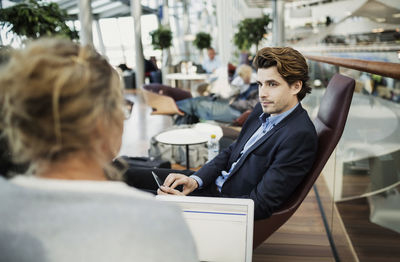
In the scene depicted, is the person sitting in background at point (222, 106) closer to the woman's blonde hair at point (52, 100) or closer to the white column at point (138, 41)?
the woman's blonde hair at point (52, 100)

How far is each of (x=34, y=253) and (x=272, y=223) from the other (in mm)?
1228

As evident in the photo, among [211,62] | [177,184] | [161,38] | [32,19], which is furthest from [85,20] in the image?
[177,184]

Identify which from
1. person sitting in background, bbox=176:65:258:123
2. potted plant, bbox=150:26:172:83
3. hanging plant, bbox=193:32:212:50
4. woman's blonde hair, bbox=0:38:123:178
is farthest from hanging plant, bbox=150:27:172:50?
woman's blonde hair, bbox=0:38:123:178

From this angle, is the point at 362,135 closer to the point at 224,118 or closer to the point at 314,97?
the point at 314,97

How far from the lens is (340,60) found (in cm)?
226

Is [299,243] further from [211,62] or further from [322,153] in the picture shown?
[211,62]

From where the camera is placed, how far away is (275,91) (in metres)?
1.75

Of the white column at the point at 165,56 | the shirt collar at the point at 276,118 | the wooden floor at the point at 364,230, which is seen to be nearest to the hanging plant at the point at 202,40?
the white column at the point at 165,56

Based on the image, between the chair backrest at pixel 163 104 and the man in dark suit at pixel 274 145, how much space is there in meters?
3.41

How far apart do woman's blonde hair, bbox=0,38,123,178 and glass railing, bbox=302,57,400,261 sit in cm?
A: 128

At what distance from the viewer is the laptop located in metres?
1.26

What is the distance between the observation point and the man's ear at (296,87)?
1748 mm

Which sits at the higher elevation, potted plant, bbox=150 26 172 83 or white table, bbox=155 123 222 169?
potted plant, bbox=150 26 172 83

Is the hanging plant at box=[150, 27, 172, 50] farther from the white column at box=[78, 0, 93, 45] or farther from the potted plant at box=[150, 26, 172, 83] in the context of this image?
the white column at box=[78, 0, 93, 45]
